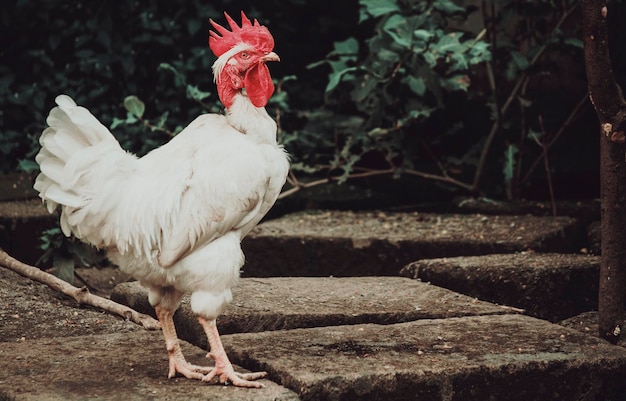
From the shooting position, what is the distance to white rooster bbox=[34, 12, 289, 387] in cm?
304

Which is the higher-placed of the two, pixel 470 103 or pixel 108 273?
pixel 470 103

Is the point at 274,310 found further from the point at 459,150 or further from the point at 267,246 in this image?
the point at 459,150

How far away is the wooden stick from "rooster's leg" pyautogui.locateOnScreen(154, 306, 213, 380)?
17.1 inches

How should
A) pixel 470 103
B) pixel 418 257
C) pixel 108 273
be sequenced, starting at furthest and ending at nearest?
1. pixel 470 103
2. pixel 108 273
3. pixel 418 257

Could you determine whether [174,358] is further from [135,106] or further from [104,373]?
[135,106]

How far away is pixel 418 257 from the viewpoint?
4.86 metres

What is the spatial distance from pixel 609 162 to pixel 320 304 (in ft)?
3.99

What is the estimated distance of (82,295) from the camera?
4.03 meters

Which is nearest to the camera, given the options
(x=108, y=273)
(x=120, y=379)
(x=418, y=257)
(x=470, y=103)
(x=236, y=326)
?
(x=120, y=379)

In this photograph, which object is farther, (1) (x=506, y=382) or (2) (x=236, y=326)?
(2) (x=236, y=326)

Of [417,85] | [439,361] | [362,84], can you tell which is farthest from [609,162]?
[362,84]

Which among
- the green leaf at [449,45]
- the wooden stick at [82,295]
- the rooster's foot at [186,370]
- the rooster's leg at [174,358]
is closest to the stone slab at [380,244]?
the green leaf at [449,45]

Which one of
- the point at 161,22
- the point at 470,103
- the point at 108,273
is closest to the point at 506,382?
the point at 108,273

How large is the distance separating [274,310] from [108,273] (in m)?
1.88
